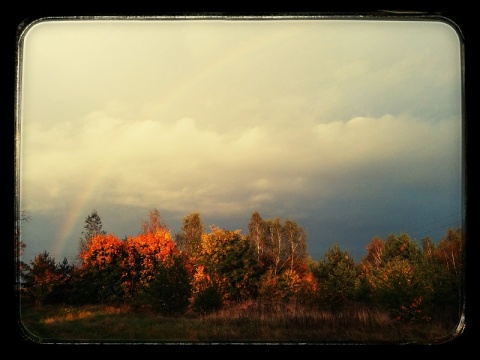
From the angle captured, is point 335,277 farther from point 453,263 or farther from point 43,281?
point 43,281

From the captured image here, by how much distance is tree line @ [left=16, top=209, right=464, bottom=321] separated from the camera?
9.24 ft

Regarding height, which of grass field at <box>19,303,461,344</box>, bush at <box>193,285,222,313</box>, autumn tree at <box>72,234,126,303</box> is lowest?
grass field at <box>19,303,461,344</box>

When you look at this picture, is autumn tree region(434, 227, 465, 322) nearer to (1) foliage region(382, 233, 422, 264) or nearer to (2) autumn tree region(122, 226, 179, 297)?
(1) foliage region(382, 233, 422, 264)

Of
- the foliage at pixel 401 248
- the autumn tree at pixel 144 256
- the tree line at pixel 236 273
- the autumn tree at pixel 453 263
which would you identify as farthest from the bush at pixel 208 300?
the autumn tree at pixel 453 263

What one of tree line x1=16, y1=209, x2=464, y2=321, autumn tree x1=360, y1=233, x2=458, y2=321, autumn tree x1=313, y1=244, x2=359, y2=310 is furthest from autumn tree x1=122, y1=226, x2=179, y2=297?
autumn tree x1=360, y1=233, x2=458, y2=321

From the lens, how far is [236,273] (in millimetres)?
2961

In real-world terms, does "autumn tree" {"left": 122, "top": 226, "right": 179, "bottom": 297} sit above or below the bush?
above

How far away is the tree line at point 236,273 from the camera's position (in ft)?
9.24

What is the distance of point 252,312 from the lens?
9.39 ft

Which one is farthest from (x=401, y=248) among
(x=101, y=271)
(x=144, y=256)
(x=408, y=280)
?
(x=101, y=271)

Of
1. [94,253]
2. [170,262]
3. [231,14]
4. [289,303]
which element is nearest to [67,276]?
[94,253]

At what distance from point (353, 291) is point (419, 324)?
16.2 inches

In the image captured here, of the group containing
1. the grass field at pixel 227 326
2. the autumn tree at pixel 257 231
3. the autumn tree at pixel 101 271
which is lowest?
the grass field at pixel 227 326

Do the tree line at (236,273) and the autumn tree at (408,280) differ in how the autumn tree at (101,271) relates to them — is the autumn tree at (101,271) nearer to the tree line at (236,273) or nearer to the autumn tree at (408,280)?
the tree line at (236,273)
